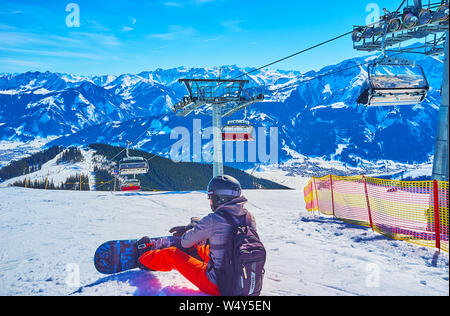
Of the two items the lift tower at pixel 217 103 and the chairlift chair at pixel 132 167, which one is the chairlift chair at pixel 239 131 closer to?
the lift tower at pixel 217 103

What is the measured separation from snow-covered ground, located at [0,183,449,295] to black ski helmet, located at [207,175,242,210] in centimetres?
137

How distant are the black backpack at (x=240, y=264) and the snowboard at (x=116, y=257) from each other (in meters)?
1.66

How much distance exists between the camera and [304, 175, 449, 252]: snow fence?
7.17 m

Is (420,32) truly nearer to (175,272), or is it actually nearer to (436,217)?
(436,217)

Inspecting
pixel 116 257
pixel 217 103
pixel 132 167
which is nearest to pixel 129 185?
pixel 132 167

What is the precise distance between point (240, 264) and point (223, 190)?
984 mm

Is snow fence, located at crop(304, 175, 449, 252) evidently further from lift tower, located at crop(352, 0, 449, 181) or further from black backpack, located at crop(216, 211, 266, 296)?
black backpack, located at crop(216, 211, 266, 296)

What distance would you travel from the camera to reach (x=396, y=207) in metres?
8.71

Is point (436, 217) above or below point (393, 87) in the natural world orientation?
below
